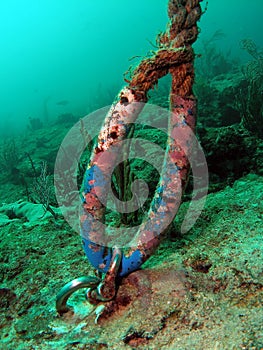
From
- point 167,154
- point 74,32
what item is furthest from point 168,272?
point 74,32

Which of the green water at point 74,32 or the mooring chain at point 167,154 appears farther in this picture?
the green water at point 74,32

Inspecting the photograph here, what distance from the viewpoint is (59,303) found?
1671 mm

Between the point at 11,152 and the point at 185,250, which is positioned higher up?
the point at 11,152

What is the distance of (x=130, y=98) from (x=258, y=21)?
6137 cm

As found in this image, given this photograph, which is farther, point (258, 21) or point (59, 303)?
point (258, 21)

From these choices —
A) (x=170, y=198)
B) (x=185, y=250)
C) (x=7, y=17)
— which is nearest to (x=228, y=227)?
(x=185, y=250)

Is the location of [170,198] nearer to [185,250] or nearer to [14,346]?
[185,250]

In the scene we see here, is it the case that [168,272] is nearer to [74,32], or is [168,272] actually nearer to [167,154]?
[167,154]

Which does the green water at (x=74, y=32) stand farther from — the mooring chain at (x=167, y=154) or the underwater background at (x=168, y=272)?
the mooring chain at (x=167, y=154)

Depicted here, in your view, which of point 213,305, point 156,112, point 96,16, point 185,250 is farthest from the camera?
point 96,16

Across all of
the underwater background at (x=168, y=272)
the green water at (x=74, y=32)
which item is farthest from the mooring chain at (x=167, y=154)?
the green water at (x=74, y=32)

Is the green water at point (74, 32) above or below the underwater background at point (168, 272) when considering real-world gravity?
above

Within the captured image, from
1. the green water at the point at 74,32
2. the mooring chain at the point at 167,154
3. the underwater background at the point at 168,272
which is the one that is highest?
the green water at the point at 74,32

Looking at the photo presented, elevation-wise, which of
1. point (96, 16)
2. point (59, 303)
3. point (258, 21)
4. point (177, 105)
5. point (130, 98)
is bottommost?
point (59, 303)
